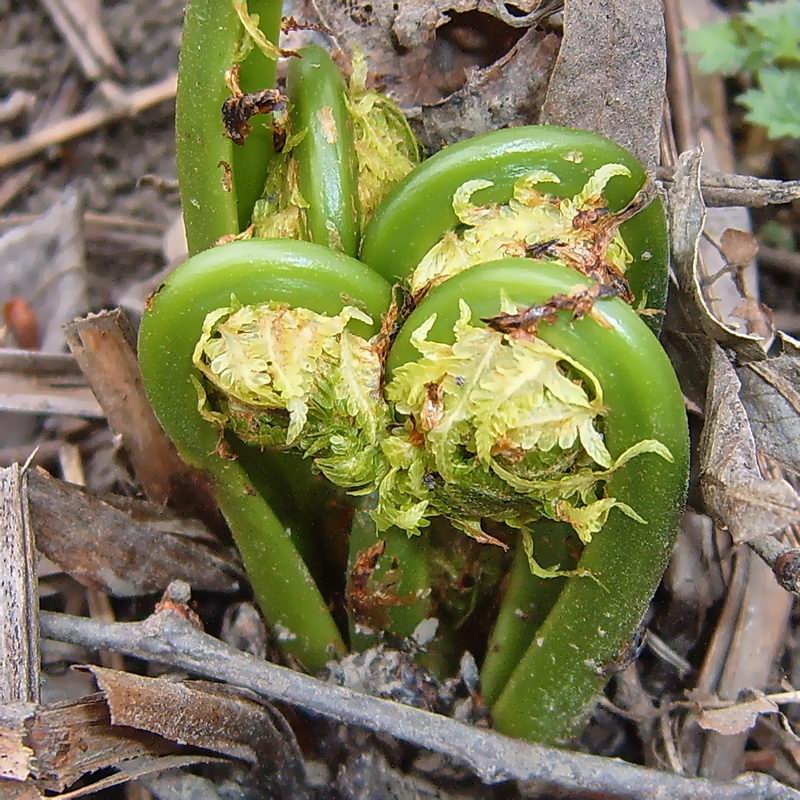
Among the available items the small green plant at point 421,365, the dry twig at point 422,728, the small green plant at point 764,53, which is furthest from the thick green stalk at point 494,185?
the small green plant at point 764,53

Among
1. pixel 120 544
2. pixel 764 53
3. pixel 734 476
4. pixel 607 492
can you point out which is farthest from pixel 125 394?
pixel 764 53

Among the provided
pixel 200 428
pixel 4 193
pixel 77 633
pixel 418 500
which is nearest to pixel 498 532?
pixel 418 500

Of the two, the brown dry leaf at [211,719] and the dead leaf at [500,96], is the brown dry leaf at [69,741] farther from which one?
the dead leaf at [500,96]

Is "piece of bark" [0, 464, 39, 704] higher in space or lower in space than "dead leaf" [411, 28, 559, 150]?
lower

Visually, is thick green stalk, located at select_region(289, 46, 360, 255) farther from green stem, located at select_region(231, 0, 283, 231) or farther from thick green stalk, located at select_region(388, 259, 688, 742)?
thick green stalk, located at select_region(388, 259, 688, 742)

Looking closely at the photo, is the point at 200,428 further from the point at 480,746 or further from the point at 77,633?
the point at 480,746

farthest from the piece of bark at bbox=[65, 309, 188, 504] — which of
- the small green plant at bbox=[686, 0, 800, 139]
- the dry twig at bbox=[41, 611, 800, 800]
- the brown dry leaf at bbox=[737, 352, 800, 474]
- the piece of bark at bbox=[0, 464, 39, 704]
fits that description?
the small green plant at bbox=[686, 0, 800, 139]
